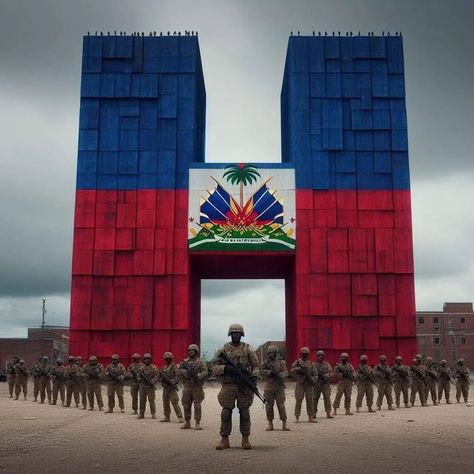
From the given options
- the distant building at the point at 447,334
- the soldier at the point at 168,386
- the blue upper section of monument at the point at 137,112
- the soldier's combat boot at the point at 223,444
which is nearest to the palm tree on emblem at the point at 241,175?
the blue upper section of monument at the point at 137,112

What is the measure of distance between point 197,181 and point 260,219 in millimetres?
4797

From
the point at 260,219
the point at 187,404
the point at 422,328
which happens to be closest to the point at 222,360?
the point at 187,404

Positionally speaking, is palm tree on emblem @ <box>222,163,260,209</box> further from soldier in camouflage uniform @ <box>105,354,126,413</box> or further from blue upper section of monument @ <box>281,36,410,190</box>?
soldier in camouflage uniform @ <box>105,354,126,413</box>

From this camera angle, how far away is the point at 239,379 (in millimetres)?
11961

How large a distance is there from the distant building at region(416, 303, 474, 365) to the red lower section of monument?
6397 centimetres

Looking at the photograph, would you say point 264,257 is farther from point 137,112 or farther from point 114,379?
point 114,379

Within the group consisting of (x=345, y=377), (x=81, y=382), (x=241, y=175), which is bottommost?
(x=81, y=382)

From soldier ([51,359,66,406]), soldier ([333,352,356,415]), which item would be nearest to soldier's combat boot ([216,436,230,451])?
soldier ([333,352,356,415])

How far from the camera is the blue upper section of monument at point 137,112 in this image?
41188 mm

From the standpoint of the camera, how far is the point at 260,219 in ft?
132

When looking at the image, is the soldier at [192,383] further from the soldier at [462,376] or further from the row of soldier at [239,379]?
the soldier at [462,376]

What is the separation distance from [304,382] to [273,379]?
255 centimetres

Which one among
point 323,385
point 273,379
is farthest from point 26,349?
point 273,379

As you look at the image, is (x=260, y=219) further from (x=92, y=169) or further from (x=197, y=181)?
(x=92, y=169)
